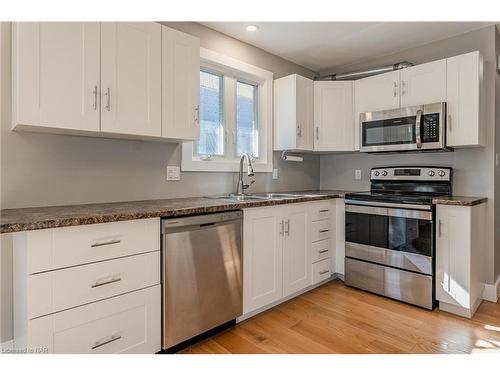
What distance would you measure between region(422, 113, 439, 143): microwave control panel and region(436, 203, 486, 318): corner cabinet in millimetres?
632

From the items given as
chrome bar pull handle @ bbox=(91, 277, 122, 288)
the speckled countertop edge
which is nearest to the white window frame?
the speckled countertop edge

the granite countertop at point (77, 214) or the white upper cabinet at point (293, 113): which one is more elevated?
the white upper cabinet at point (293, 113)

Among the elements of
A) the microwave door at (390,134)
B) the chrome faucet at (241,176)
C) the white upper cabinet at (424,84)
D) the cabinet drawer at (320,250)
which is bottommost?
the cabinet drawer at (320,250)

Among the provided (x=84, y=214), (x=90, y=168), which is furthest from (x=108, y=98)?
(x=84, y=214)

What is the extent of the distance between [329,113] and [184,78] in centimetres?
182

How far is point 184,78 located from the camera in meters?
2.18

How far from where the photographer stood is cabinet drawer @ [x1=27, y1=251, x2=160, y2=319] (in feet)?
4.40

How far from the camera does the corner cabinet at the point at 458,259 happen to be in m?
2.36

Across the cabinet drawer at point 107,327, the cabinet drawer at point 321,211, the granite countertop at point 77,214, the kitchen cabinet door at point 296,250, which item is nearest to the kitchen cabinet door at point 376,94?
the cabinet drawer at point 321,211

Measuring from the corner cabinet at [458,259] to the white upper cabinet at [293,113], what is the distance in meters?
1.44

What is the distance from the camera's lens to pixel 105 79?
1.77 metres

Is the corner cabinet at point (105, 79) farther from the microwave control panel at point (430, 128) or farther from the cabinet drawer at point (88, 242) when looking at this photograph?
the microwave control panel at point (430, 128)

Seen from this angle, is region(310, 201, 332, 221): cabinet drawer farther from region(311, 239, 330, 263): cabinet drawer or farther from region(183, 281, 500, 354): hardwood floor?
region(183, 281, 500, 354): hardwood floor
